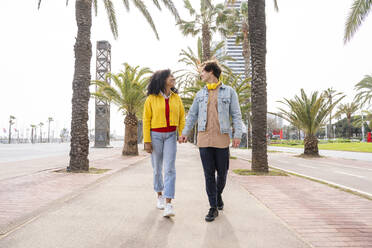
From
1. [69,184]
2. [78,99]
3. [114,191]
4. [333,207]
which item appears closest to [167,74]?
[114,191]

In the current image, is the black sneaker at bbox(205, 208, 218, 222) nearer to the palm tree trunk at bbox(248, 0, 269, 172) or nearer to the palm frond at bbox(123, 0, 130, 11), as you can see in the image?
the palm tree trunk at bbox(248, 0, 269, 172)

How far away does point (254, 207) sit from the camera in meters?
3.90

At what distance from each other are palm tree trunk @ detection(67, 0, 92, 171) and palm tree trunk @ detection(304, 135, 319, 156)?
1322 cm

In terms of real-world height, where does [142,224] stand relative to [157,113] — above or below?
below

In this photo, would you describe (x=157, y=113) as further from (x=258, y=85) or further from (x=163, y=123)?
(x=258, y=85)

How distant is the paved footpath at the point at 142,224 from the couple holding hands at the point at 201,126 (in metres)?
0.33

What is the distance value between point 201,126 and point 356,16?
10.3 metres

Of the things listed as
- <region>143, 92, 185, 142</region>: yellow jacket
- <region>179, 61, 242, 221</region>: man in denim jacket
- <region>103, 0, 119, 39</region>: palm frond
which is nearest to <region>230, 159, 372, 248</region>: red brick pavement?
<region>179, 61, 242, 221</region>: man in denim jacket

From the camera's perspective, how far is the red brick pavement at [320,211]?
9.18ft

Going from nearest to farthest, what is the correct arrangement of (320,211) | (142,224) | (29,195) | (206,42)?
1. (142,224)
2. (320,211)
3. (29,195)
4. (206,42)

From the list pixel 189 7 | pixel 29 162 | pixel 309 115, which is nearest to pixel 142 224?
pixel 29 162

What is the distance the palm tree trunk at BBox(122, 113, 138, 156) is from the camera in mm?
14760

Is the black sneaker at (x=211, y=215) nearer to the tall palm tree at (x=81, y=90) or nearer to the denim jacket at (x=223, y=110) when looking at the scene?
the denim jacket at (x=223, y=110)

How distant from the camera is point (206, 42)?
69.4 feet
